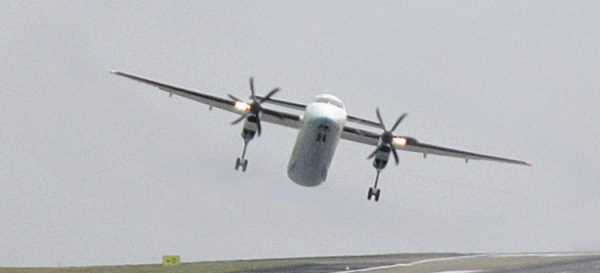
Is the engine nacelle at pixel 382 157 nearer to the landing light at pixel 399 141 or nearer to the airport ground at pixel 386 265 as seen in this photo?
the landing light at pixel 399 141

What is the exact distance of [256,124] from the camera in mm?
64688

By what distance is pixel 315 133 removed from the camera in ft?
189

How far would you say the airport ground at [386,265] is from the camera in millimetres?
63188

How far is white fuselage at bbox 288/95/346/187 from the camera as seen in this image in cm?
5762

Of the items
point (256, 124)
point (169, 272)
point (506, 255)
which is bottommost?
point (169, 272)

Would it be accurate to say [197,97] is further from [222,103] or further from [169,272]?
[169,272]

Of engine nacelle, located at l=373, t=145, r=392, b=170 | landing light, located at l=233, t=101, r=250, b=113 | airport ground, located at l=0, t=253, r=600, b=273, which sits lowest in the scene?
airport ground, located at l=0, t=253, r=600, b=273

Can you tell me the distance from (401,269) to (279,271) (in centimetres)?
885

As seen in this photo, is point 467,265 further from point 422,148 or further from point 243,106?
point 243,106

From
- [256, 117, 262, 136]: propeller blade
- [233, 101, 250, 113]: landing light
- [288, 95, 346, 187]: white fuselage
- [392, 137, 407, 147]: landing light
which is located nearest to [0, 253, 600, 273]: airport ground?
[288, 95, 346, 187]: white fuselage

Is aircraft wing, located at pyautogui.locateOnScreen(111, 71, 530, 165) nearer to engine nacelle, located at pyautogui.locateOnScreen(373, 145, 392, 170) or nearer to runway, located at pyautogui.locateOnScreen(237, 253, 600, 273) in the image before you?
engine nacelle, located at pyautogui.locateOnScreen(373, 145, 392, 170)

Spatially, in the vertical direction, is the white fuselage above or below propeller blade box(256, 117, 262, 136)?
below

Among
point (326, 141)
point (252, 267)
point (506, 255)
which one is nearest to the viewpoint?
point (326, 141)

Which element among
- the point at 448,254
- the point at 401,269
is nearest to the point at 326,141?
the point at 401,269
